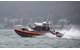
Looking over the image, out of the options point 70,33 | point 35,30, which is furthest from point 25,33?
point 70,33

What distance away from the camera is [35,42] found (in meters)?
3.91

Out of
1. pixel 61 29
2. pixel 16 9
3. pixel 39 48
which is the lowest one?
pixel 39 48

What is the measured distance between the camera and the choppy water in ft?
12.8

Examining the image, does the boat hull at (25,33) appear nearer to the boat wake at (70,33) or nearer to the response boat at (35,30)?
the response boat at (35,30)

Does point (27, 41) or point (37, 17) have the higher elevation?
point (37, 17)

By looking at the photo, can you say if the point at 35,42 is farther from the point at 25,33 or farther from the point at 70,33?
the point at 70,33

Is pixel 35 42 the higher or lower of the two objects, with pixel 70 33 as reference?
lower

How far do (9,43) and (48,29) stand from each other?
58 cm

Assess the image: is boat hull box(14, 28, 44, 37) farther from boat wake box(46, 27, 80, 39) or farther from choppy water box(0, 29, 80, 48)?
boat wake box(46, 27, 80, 39)

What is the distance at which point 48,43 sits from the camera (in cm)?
392

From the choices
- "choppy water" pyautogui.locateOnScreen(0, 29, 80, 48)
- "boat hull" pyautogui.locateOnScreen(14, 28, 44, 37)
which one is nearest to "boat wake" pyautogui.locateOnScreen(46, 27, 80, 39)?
"choppy water" pyautogui.locateOnScreen(0, 29, 80, 48)

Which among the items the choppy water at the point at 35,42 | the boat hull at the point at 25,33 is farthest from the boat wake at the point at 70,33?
the boat hull at the point at 25,33

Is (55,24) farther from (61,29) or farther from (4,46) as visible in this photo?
(4,46)

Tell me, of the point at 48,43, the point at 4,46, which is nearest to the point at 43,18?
the point at 48,43
